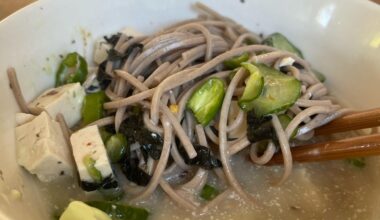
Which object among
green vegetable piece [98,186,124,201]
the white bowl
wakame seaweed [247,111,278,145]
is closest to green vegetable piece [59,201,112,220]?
the white bowl

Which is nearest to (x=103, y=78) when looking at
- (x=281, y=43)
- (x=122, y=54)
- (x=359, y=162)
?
(x=122, y=54)

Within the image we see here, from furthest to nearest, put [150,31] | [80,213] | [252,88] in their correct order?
[150,31]
[252,88]
[80,213]

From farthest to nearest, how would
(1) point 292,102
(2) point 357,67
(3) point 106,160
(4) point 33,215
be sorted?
(2) point 357,67 < (1) point 292,102 < (3) point 106,160 < (4) point 33,215

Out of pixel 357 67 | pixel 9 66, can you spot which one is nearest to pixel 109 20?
pixel 9 66

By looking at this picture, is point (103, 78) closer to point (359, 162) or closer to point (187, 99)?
point (187, 99)

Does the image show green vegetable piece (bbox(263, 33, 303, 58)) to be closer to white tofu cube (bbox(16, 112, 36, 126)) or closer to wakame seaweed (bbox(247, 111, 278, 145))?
wakame seaweed (bbox(247, 111, 278, 145))

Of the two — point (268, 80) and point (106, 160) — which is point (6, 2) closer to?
point (106, 160)
